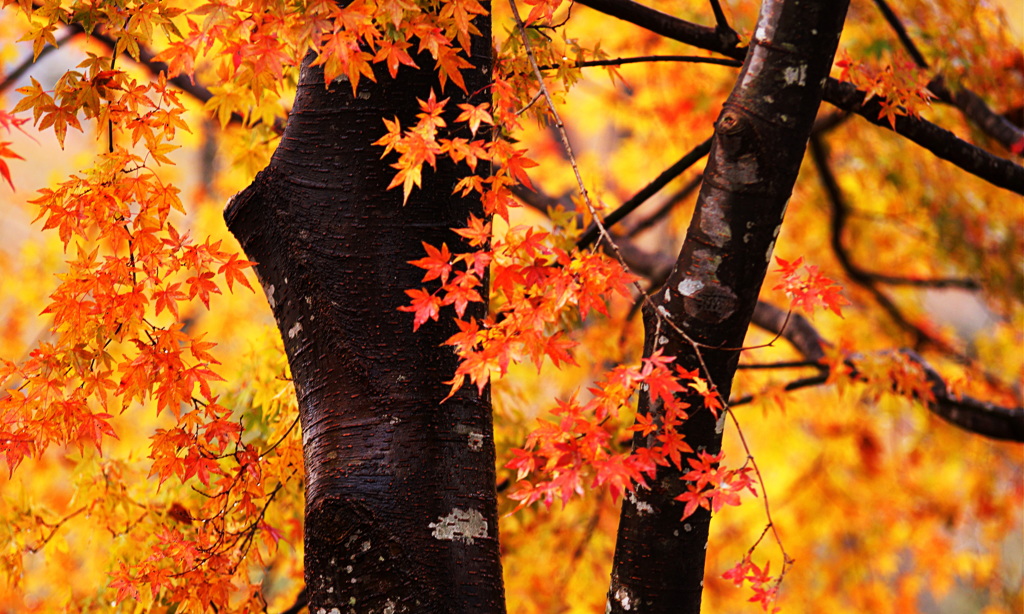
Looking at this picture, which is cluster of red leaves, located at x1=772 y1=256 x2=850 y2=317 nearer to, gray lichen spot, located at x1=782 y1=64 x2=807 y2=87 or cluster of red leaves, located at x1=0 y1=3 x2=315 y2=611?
gray lichen spot, located at x1=782 y1=64 x2=807 y2=87

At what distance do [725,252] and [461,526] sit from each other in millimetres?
900

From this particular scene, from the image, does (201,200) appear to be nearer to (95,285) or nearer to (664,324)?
(95,285)

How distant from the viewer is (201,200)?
362 inches

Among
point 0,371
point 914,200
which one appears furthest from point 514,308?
point 914,200

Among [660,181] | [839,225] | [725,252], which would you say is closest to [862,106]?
[660,181]

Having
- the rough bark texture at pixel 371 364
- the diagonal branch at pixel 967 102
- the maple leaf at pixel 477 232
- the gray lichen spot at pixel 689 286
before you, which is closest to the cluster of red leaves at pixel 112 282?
the rough bark texture at pixel 371 364

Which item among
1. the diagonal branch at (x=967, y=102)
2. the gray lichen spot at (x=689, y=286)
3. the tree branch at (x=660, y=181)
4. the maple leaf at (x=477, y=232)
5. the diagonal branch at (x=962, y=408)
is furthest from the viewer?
the diagonal branch at (x=962, y=408)

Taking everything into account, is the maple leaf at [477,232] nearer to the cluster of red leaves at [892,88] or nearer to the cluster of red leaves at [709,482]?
the cluster of red leaves at [709,482]

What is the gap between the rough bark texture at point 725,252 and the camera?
171 cm

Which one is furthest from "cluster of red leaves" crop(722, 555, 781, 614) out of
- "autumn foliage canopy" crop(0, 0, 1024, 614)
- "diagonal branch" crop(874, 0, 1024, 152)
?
"diagonal branch" crop(874, 0, 1024, 152)

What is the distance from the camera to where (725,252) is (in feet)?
5.75

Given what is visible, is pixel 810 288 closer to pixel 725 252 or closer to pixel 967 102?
pixel 725 252

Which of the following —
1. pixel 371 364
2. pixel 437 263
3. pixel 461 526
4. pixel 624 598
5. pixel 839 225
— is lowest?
pixel 624 598

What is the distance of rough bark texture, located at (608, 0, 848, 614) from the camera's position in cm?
171
